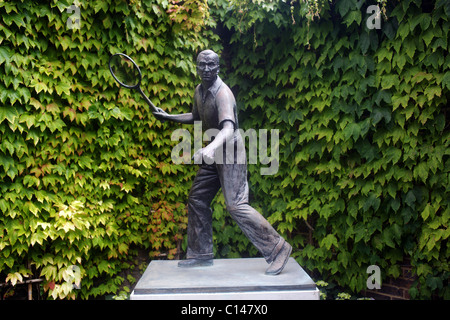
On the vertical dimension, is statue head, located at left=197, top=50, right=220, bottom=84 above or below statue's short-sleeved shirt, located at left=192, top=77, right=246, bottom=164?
above

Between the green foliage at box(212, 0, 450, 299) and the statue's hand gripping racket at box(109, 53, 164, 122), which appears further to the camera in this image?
the statue's hand gripping racket at box(109, 53, 164, 122)

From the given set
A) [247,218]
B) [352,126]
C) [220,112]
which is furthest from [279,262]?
[352,126]

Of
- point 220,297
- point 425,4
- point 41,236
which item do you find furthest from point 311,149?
point 41,236

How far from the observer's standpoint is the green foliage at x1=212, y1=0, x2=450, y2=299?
12.1 ft

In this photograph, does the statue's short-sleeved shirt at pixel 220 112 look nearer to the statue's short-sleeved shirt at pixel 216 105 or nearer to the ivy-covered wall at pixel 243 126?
the statue's short-sleeved shirt at pixel 216 105

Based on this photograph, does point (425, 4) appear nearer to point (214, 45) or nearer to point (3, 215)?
point (214, 45)

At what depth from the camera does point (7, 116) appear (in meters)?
3.66

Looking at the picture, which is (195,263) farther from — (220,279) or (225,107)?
(225,107)

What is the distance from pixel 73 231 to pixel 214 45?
2634 mm

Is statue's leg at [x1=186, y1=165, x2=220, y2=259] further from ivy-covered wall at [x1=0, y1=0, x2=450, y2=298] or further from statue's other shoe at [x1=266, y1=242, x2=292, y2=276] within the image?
ivy-covered wall at [x1=0, y1=0, x2=450, y2=298]

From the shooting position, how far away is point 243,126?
505 centimetres

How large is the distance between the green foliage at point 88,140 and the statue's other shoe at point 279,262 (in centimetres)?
168

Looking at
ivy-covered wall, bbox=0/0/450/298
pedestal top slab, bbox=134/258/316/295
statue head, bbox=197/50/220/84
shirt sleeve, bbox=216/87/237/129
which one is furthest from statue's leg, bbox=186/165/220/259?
ivy-covered wall, bbox=0/0/450/298

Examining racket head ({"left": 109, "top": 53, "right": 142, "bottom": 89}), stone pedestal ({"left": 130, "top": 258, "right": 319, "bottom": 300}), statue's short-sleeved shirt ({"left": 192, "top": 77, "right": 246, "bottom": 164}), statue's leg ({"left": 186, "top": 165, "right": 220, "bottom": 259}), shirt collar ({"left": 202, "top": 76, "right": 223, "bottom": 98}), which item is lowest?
stone pedestal ({"left": 130, "top": 258, "right": 319, "bottom": 300})
